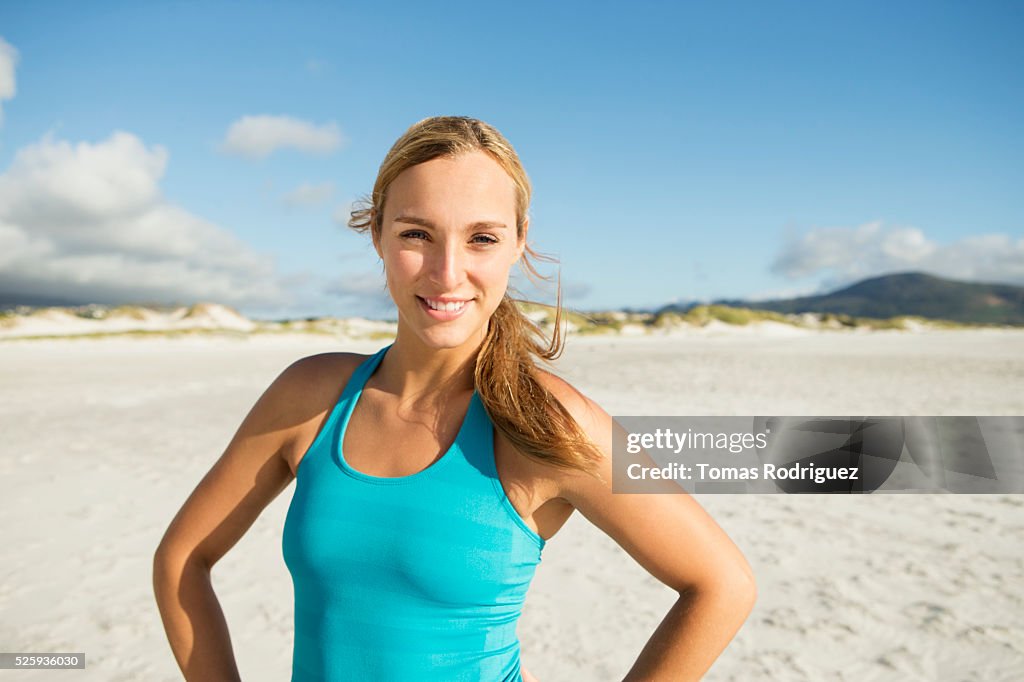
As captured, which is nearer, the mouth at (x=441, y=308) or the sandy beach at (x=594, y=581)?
the mouth at (x=441, y=308)

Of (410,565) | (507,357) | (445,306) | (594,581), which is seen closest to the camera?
(410,565)

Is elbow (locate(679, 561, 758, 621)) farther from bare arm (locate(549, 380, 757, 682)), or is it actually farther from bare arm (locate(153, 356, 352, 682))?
bare arm (locate(153, 356, 352, 682))

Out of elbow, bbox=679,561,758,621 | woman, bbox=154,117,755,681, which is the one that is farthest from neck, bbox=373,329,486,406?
elbow, bbox=679,561,758,621

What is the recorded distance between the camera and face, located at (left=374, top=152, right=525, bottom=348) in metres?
1.35

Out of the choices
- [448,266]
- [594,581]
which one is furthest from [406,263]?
[594,581]

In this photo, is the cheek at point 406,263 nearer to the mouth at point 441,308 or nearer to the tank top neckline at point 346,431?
the mouth at point 441,308

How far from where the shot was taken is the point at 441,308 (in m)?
1.39

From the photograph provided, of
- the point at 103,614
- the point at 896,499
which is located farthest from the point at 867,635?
the point at 103,614

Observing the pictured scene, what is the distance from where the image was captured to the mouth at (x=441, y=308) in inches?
54.4

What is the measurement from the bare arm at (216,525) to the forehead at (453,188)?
515 mm

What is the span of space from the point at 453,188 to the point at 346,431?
A: 61cm

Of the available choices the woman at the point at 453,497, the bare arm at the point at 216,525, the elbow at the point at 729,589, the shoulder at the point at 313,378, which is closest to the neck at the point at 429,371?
the woman at the point at 453,497

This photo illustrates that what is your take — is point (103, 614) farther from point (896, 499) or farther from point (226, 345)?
point (226, 345)

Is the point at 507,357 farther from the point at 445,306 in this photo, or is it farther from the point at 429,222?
the point at 429,222
